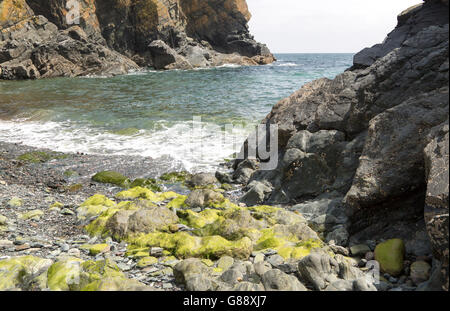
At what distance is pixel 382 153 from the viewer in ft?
Result: 19.0

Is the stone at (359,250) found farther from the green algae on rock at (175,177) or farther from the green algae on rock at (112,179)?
the green algae on rock at (112,179)

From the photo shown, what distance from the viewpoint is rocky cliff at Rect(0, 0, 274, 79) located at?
49.3 m

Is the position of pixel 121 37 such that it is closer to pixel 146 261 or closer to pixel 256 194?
pixel 256 194

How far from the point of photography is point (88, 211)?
25.0ft

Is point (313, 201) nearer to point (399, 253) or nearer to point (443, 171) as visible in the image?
point (399, 253)

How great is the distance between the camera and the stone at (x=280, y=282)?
405cm

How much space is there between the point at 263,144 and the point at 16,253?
7352 mm

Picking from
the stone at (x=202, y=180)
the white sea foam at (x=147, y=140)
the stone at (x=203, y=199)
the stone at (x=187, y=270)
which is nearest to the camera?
the stone at (x=187, y=270)

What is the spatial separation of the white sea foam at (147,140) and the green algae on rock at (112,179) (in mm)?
2297

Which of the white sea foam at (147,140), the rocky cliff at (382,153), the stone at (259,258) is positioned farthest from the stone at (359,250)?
the white sea foam at (147,140)

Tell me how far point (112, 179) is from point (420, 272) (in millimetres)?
8547

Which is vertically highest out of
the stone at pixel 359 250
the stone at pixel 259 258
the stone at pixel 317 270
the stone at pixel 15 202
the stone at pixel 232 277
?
the stone at pixel 317 270

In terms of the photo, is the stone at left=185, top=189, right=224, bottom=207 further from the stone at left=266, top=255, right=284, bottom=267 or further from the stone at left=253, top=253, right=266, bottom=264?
the stone at left=266, top=255, right=284, bottom=267
